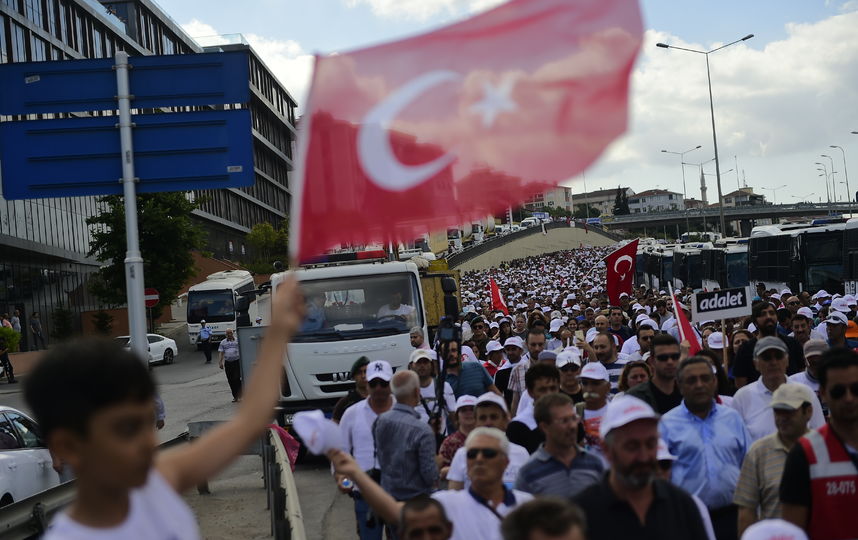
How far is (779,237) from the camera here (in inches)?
1211

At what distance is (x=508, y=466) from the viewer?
217 inches

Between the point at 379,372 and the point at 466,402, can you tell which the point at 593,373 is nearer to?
the point at 466,402

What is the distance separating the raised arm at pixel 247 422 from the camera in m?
2.51

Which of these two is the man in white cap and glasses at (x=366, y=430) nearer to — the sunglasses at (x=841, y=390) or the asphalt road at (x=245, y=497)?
the asphalt road at (x=245, y=497)

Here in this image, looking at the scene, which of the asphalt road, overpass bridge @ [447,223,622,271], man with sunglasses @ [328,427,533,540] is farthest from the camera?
overpass bridge @ [447,223,622,271]

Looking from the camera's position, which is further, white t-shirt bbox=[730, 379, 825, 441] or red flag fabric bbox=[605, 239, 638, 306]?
red flag fabric bbox=[605, 239, 638, 306]

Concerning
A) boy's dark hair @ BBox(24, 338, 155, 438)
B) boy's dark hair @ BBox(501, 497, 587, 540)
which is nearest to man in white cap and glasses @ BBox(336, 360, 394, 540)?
boy's dark hair @ BBox(501, 497, 587, 540)

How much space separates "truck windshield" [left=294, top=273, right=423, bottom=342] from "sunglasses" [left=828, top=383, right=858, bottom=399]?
10.1m

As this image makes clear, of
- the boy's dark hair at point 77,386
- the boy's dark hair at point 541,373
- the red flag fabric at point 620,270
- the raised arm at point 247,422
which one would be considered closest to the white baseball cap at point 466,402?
the boy's dark hair at point 541,373

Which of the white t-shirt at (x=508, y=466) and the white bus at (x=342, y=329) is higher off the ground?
the white bus at (x=342, y=329)

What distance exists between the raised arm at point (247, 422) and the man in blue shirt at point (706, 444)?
344cm

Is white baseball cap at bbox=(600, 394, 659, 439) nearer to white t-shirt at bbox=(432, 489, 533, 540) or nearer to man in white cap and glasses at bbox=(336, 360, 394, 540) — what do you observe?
white t-shirt at bbox=(432, 489, 533, 540)

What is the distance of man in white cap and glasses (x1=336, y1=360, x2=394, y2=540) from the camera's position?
759 cm

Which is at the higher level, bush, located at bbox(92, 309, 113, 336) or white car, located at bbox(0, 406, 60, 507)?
bush, located at bbox(92, 309, 113, 336)
